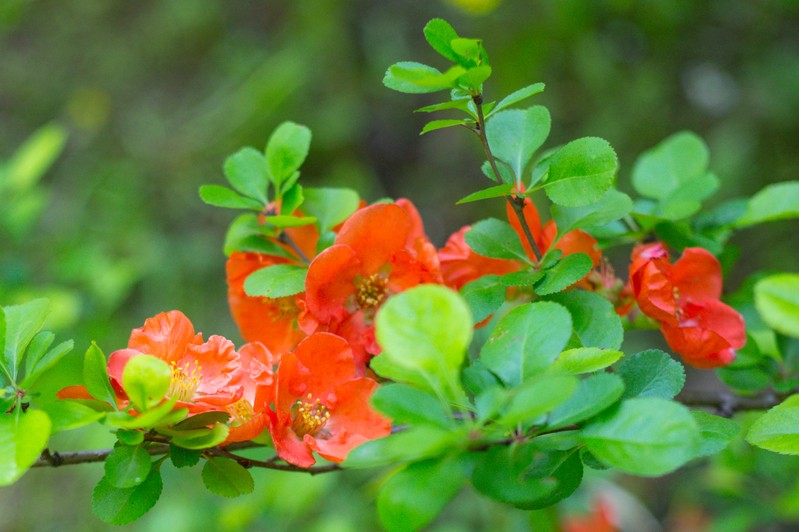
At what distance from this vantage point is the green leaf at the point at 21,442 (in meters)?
0.43

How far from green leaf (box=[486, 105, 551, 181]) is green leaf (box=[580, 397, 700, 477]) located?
237 millimetres

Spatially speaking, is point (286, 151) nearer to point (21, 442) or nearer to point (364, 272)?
point (364, 272)

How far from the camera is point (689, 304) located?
0.66 metres

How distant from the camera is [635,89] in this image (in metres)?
1.96

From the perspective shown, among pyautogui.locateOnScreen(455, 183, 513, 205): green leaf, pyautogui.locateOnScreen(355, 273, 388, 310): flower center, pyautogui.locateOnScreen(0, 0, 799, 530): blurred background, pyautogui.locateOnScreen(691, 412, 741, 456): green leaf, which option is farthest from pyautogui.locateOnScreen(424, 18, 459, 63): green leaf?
pyautogui.locateOnScreen(0, 0, 799, 530): blurred background

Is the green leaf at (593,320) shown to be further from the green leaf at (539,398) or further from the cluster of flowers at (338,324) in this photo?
the green leaf at (539,398)

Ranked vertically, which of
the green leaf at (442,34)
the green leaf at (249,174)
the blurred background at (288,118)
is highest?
the green leaf at (442,34)

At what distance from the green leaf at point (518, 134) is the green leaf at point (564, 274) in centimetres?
8

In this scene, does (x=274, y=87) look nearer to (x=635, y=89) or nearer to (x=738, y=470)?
(x=635, y=89)

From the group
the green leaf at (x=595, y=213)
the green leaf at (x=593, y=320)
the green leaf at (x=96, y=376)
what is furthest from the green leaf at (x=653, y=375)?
the green leaf at (x=96, y=376)

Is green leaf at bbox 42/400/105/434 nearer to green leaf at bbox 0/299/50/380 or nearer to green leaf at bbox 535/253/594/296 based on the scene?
green leaf at bbox 0/299/50/380

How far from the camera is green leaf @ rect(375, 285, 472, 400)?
39 centimetres

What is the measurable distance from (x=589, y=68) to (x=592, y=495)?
3.53 feet

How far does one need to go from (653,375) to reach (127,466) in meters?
0.36
